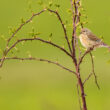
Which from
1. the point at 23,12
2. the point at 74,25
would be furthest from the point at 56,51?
the point at 74,25

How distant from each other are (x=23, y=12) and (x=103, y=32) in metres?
3.56

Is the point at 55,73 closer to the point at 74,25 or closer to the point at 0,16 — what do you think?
the point at 0,16

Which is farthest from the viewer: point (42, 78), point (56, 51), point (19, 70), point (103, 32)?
point (103, 32)

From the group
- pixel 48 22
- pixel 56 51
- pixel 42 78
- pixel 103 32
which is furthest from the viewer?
pixel 48 22

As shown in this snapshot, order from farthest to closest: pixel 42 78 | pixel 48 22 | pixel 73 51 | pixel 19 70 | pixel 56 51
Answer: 1. pixel 48 22
2. pixel 56 51
3. pixel 19 70
4. pixel 42 78
5. pixel 73 51

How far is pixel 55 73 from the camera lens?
48.9ft

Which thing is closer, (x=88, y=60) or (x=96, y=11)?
(x=88, y=60)

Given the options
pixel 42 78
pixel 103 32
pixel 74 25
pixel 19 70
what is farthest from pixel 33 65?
pixel 74 25

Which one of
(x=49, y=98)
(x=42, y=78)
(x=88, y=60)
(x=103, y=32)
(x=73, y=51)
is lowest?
(x=73, y=51)

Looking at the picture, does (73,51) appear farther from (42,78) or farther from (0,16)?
(0,16)

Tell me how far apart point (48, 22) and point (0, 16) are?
5.74ft

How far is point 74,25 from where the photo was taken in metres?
3.61

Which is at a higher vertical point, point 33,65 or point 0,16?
point 0,16

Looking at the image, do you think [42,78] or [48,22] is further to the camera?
[48,22]
